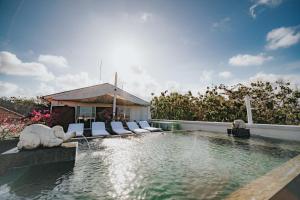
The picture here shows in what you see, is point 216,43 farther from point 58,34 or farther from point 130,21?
point 58,34

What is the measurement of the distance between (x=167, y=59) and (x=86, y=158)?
29.0 ft

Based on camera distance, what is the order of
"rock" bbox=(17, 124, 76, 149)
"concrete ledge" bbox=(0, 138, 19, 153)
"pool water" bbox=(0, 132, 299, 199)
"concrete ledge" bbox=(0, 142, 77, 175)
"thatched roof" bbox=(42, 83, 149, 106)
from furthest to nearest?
"thatched roof" bbox=(42, 83, 149, 106) < "concrete ledge" bbox=(0, 138, 19, 153) < "rock" bbox=(17, 124, 76, 149) < "concrete ledge" bbox=(0, 142, 77, 175) < "pool water" bbox=(0, 132, 299, 199)

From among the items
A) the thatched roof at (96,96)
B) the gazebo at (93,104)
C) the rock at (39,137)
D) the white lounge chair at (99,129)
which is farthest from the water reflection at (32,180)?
the gazebo at (93,104)

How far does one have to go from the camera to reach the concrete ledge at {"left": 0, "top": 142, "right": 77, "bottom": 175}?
4.48 m

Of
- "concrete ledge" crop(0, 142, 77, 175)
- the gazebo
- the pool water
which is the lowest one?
the pool water

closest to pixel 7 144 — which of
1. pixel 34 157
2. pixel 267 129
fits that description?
pixel 34 157

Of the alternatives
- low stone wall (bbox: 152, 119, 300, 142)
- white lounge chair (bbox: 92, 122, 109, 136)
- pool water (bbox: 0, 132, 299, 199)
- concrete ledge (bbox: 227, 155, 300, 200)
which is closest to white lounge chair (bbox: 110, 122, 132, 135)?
white lounge chair (bbox: 92, 122, 109, 136)

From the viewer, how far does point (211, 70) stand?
14.8 m

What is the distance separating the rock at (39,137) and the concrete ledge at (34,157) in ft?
0.50

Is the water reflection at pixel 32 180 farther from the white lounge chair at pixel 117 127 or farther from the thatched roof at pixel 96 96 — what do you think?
the thatched roof at pixel 96 96

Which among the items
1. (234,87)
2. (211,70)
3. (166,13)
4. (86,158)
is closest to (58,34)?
(166,13)

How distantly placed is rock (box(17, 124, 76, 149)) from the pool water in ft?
2.02

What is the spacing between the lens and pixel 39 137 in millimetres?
4965

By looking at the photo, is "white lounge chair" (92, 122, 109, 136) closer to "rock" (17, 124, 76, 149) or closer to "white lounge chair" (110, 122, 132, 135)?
"white lounge chair" (110, 122, 132, 135)
